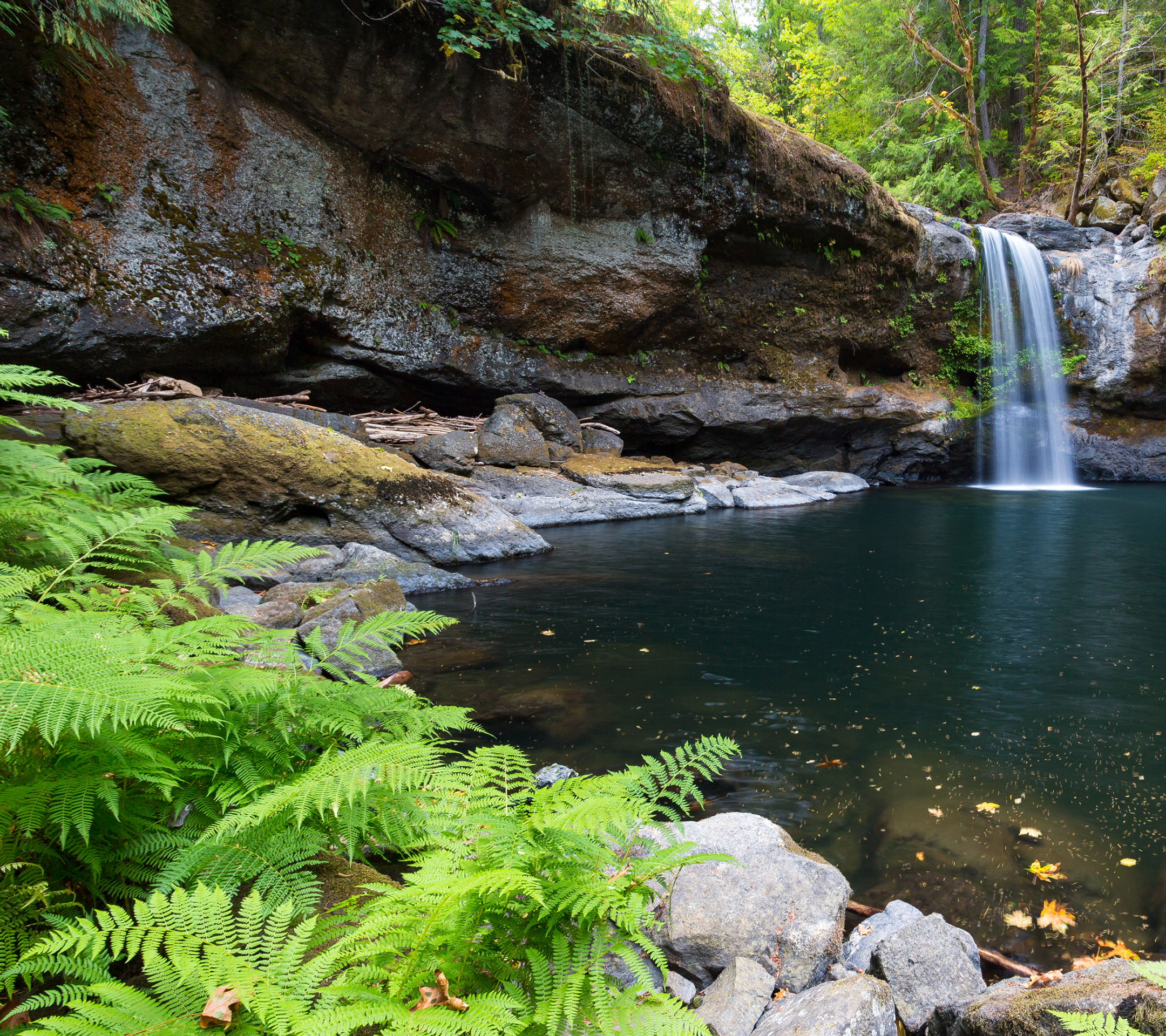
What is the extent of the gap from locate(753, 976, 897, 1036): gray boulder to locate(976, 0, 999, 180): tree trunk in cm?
3070

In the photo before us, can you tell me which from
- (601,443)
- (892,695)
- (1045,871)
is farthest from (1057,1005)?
(601,443)

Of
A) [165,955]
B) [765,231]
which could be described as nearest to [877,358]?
[765,231]

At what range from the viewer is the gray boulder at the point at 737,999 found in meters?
1.69

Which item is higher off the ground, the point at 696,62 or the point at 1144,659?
the point at 696,62

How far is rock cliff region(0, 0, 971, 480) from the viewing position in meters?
9.76

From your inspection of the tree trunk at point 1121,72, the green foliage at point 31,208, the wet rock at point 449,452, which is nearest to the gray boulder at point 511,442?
the wet rock at point 449,452

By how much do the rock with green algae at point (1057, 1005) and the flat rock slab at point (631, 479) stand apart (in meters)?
11.1

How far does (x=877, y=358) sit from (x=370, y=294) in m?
14.9

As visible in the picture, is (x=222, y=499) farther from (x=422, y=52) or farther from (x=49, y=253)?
(x=422, y=52)

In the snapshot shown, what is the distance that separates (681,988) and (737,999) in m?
0.17

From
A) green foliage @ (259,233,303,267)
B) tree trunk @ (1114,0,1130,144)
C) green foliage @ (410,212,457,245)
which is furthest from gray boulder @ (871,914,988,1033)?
tree trunk @ (1114,0,1130,144)

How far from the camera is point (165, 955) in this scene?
125 cm

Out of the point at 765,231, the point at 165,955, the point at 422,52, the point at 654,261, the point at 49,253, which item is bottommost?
the point at 165,955

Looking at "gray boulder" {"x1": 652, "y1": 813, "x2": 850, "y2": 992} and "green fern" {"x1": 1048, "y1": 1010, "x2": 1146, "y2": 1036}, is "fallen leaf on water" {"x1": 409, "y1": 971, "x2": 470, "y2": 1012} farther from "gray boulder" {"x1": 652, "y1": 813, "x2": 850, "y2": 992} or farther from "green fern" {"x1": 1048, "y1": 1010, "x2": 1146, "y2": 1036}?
"green fern" {"x1": 1048, "y1": 1010, "x2": 1146, "y2": 1036}
